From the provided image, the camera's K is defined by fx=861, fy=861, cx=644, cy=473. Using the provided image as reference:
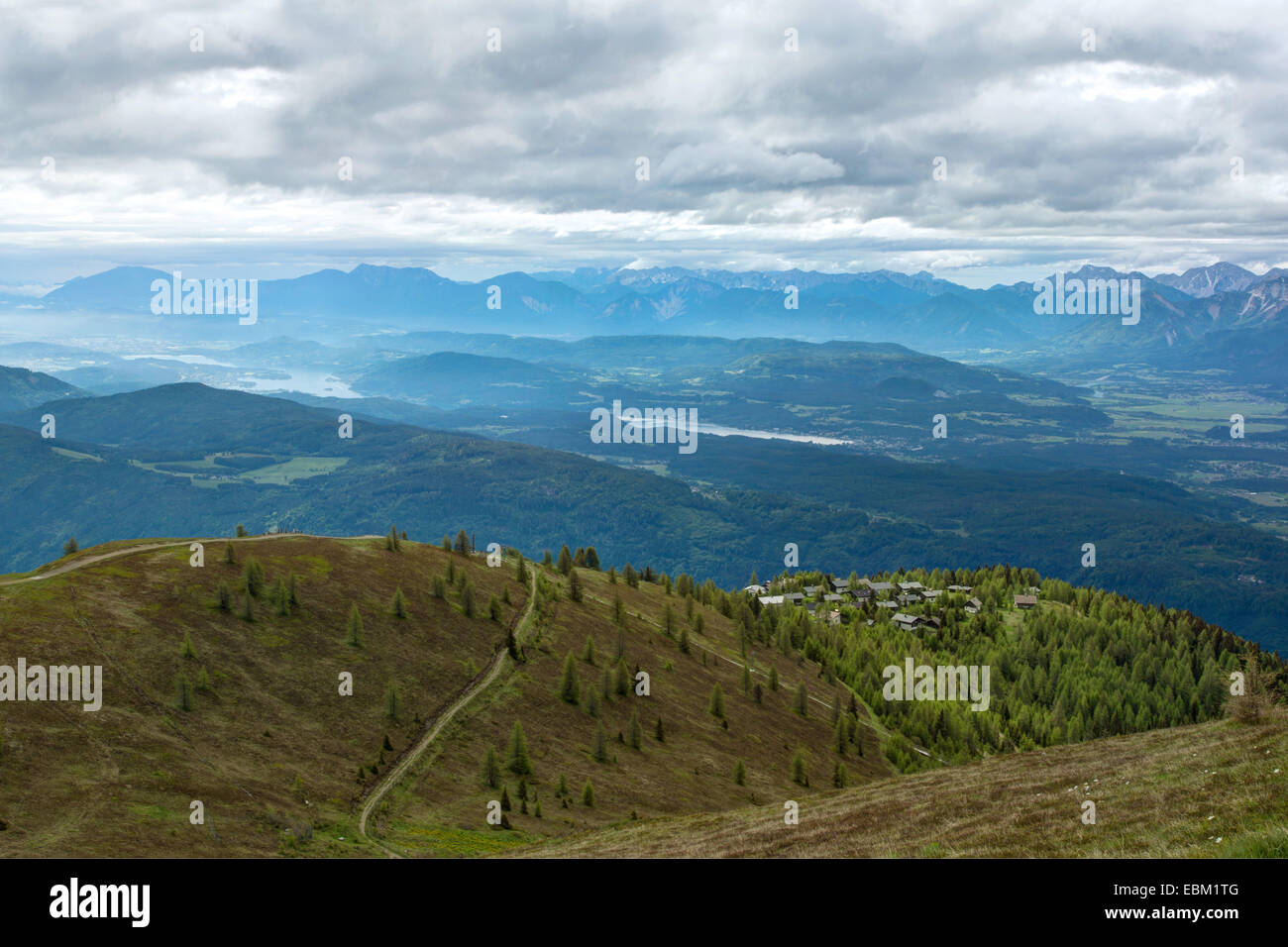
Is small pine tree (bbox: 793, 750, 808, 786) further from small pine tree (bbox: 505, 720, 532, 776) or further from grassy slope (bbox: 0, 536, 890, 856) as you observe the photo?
small pine tree (bbox: 505, 720, 532, 776)

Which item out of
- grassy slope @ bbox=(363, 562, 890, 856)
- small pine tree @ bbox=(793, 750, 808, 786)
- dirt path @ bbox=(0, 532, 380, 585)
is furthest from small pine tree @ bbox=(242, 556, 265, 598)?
small pine tree @ bbox=(793, 750, 808, 786)

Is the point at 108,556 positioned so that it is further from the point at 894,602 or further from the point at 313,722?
the point at 894,602

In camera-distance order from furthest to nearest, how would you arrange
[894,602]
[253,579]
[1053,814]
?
[894,602], [253,579], [1053,814]

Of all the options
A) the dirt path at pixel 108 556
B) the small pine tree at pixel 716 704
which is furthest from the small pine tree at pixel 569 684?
the dirt path at pixel 108 556

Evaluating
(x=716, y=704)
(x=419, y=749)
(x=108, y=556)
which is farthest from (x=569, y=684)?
(x=108, y=556)

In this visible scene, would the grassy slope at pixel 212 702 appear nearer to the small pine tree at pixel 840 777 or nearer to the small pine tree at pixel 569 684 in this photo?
the small pine tree at pixel 569 684
